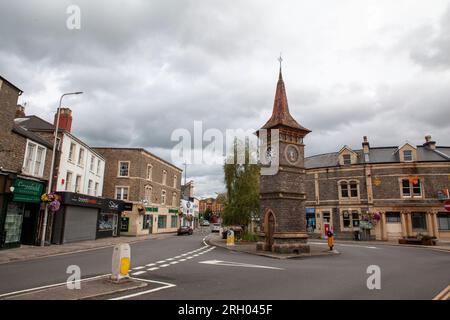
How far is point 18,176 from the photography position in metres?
18.8

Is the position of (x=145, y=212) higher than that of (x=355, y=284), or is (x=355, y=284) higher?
(x=145, y=212)

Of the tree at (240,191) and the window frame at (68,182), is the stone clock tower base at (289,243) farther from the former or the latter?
the window frame at (68,182)

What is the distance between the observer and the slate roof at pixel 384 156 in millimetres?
34531

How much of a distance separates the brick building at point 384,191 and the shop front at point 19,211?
29762mm

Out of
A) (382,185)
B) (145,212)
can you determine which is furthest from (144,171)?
(382,185)

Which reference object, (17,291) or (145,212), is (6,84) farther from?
(145,212)

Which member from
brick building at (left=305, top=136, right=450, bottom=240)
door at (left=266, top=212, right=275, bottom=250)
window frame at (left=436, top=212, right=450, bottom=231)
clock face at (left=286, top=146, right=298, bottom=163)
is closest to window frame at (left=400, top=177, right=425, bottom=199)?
brick building at (left=305, top=136, right=450, bottom=240)

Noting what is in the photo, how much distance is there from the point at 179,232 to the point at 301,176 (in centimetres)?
2477

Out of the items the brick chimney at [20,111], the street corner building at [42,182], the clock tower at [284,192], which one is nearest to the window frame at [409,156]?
the clock tower at [284,192]

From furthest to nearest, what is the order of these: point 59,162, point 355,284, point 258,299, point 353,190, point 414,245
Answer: point 353,190
point 414,245
point 59,162
point 355,284
point 258,299

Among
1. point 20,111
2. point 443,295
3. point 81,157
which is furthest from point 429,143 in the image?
point 20,111

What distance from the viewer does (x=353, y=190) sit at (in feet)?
119

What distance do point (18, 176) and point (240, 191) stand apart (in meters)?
18.3

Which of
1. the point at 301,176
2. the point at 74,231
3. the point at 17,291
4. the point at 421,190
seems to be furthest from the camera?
the point at 421,190
